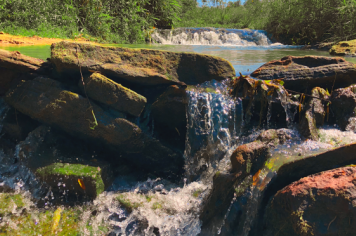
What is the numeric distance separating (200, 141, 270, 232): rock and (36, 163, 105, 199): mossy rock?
4.06ft

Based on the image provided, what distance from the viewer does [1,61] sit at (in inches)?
134

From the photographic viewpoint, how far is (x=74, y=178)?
2924 millimetres

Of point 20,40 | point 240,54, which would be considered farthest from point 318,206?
point 20,40

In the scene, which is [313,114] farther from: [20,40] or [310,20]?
[310,20]

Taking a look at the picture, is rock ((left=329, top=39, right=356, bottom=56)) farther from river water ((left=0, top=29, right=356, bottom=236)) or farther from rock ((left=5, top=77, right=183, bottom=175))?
rock ((left=5, top=77, right=183, bottom=175))

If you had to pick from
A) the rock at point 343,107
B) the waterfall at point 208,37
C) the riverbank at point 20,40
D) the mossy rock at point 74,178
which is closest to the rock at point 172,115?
the mossy rock at point 74,178

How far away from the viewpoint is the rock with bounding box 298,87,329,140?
9.68 feet

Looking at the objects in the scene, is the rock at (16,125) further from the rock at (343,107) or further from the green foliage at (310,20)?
the green foliage at (310,20)

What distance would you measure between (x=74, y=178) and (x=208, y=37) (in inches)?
425

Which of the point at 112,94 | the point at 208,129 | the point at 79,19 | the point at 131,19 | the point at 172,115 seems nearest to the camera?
the point at 112,94

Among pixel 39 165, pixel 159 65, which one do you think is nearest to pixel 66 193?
pixel 39 165

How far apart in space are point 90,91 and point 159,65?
95 centimetres

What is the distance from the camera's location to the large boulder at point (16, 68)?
11.3 feet

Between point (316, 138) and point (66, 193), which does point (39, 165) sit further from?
point (316, 138)
